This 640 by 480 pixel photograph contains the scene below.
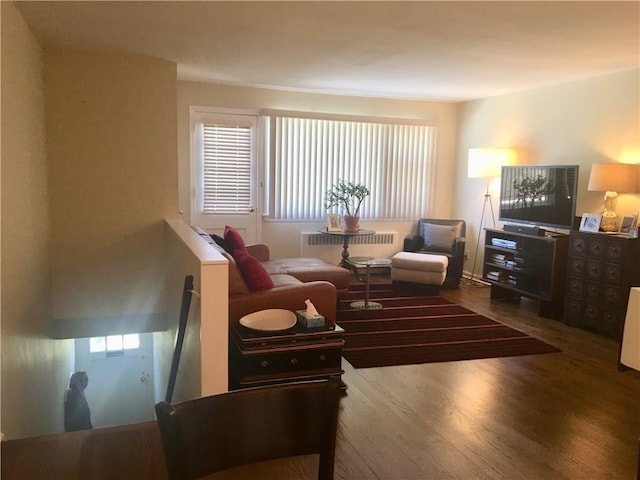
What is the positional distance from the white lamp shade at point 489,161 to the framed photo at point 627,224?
65.7 inches

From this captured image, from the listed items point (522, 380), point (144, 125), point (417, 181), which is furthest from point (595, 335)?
point (144, 125)

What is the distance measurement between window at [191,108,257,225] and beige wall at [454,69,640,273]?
2976 millimetres

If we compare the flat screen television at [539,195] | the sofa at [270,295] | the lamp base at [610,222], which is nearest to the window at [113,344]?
the sofa at [270,295]

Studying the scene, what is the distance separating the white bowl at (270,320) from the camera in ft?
11.0

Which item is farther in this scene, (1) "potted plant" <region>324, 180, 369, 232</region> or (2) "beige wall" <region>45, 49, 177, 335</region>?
(1) "potted plant" <region>324, 180, 369, 232</region>

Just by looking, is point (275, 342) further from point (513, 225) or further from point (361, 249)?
point (361, 249)

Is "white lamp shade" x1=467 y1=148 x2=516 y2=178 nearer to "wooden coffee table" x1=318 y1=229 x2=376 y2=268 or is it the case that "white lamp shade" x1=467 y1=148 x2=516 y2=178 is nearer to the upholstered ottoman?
the upholstered ottoman

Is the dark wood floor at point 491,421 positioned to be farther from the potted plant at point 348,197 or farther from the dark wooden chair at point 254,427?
the potted plant at point 348,197

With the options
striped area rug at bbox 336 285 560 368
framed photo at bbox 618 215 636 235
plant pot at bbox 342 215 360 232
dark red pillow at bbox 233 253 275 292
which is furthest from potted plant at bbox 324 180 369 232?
dark red pillow at bbox 233 253 275 292

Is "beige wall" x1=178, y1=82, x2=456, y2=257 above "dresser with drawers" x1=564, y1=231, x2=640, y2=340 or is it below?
above

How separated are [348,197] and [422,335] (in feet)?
9.24

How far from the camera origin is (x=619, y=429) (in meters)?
2.94

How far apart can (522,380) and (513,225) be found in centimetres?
249

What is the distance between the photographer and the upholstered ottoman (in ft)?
19.6
